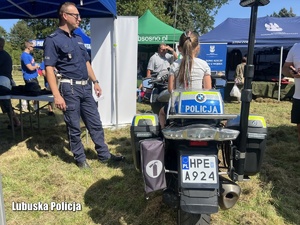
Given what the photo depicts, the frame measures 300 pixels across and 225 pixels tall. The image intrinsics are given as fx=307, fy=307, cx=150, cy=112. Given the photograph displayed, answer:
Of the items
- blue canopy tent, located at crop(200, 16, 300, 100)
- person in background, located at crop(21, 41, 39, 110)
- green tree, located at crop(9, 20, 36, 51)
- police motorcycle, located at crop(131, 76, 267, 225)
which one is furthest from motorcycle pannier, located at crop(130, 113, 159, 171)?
green tree, located at crop(9, 20, 36, 51)

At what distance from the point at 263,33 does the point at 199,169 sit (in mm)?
10201

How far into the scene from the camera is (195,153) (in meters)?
2.14

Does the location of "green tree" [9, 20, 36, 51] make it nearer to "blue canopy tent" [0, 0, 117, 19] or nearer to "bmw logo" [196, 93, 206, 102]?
"blue canopy tent" [0, 0, 117, 19]

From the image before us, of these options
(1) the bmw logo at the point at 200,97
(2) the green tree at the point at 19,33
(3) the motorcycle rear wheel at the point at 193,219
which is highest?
(2) the green tree at the point at 19,33

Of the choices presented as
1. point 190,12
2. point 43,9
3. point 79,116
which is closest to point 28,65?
point 43,9

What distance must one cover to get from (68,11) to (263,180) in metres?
3.02

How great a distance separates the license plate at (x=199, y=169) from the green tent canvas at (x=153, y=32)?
33.3ft

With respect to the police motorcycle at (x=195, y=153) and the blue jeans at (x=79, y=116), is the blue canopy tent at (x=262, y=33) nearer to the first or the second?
the blue jeans at (x=79, y=116)

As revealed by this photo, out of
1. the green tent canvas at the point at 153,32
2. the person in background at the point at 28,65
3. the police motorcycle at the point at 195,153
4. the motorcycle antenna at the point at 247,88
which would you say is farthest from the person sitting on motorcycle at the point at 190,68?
the green tent canvas at the point at 153,32

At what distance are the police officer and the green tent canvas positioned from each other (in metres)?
8.35

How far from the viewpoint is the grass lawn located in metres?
2.80

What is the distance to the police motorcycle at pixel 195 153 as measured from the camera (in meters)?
2.05

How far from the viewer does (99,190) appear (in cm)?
338

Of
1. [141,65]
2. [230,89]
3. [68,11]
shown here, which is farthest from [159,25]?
[68,11]
